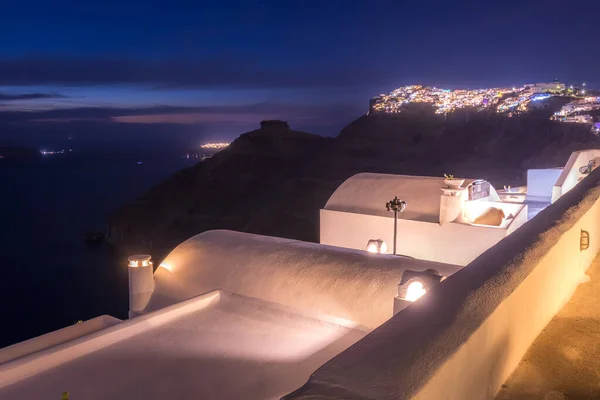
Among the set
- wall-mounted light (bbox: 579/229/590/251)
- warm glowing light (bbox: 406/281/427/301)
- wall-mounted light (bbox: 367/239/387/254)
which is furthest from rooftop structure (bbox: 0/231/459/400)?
wall-mounted light (bbox: 579/229/590/251)

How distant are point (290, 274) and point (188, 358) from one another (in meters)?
3.69

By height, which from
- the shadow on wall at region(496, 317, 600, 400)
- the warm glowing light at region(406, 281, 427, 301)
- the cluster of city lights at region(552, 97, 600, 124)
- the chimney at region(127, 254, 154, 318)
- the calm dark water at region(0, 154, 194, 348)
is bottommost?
the calm dark water at region(0, 154, 194, 348)

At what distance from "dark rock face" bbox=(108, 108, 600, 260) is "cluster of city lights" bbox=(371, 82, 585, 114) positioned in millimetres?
11685

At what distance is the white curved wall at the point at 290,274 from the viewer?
816cm

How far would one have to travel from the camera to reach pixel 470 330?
244 centimetres

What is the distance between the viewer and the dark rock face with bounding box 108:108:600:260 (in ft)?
148

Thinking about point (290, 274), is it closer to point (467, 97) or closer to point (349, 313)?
point (349, 313)

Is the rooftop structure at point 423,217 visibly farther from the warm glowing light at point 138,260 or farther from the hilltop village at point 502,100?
the hilltop village at point 502,100

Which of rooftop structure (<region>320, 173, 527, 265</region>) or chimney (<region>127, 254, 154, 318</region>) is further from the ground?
rooftop structure (<region>320, 173, 527, 265</region>)

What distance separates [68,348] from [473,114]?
64212 millimetres

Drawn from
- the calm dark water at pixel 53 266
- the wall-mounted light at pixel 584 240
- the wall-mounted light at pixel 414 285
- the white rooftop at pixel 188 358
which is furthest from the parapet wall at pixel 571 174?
the calm dark water at pixel 53 266

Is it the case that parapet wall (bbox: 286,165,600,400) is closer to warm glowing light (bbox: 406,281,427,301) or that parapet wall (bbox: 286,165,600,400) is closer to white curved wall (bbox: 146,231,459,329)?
warm glowing light (bbox: 406,281,427,301)

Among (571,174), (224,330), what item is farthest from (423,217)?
(224,330)

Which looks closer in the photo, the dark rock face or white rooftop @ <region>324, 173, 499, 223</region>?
white rooftop @ <region>324, 173, 499, 223</region>
